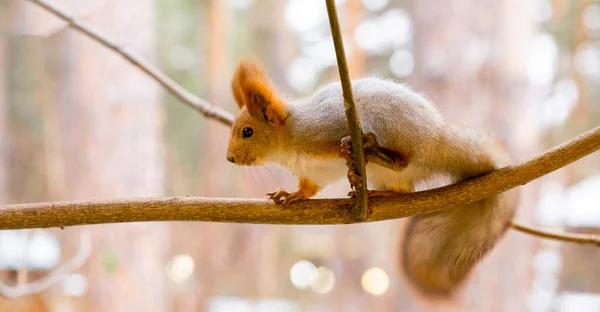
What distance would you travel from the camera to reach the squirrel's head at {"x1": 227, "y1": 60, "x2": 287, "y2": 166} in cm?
126

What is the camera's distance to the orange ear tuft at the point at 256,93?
121 centimetres

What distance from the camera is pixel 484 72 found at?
8.10 feet

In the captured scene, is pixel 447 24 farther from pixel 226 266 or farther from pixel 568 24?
pixel 226 266

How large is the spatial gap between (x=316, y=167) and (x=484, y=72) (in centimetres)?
144

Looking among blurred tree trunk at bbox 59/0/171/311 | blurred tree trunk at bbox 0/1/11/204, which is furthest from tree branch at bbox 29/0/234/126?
blurred tree trunk at bbox 0/1/11/204

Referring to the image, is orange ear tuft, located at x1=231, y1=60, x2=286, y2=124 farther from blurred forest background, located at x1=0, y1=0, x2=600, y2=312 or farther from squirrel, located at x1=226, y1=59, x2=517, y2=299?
blurred forest background, located at x1=0, y1=0, x2=600, y2=312

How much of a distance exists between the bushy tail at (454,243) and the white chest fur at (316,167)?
26 centimetres

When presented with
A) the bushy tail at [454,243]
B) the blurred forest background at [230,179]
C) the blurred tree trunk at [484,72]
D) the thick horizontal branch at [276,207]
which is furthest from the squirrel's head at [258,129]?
the blurred forest background at [230,179]

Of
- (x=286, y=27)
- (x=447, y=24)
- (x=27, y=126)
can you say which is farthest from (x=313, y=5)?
(x=27, y=126)

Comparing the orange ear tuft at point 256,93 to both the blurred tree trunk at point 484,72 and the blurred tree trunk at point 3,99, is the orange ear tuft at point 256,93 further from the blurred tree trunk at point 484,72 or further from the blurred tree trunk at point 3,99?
the blurred tree trunk at point 3,99

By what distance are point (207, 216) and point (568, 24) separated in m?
3.71

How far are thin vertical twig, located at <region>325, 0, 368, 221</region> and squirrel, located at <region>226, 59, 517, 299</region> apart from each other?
0.33 feet

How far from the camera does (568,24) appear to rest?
13.4 feet

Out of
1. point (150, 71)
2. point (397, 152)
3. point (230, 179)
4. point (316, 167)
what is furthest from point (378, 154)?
point (230, 179)
